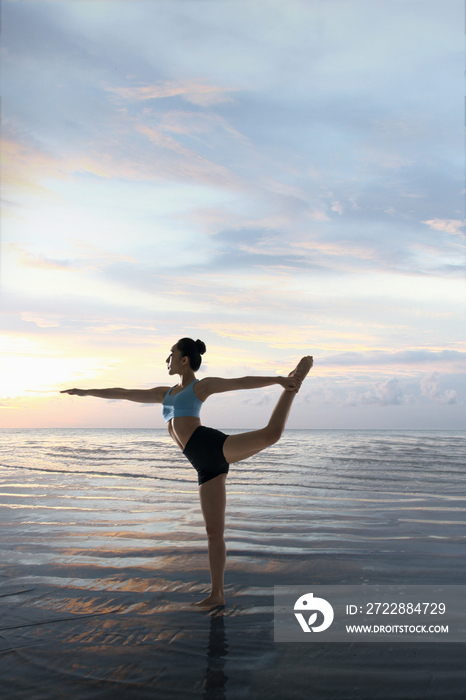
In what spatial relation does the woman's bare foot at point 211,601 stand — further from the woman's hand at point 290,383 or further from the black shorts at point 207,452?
the woman's hand at point 290,383

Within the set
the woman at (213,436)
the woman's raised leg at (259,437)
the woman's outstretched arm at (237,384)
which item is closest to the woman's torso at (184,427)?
the woman at (213,436)

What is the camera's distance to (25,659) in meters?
3.32

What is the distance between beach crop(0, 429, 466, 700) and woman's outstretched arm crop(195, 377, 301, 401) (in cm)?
202

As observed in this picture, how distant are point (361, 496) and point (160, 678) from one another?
8310 millimetres

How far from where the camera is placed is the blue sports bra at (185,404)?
4754 mm

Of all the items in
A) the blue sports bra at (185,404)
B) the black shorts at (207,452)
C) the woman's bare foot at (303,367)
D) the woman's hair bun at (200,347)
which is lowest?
the black shorts at (207,452)

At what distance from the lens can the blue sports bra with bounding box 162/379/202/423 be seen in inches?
187

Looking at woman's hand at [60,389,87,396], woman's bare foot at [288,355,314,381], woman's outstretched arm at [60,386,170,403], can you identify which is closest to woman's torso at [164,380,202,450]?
woman's outstretched arm at [60,386,170,403]

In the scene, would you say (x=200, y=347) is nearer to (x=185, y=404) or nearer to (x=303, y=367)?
(x=185, y=404)

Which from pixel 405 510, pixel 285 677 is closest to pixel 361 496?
pixel 405 510

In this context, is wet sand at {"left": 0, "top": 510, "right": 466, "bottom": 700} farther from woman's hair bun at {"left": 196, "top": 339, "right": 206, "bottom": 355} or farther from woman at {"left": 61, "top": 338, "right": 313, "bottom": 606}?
woman's hair bun at {"left": 196, "top": 339, "right": 206, "bottom": 355}

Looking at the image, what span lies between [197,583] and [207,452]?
151 centimetres

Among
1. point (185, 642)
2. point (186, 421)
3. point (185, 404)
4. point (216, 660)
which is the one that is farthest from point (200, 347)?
point (216, 660)

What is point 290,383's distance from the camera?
185 inches
